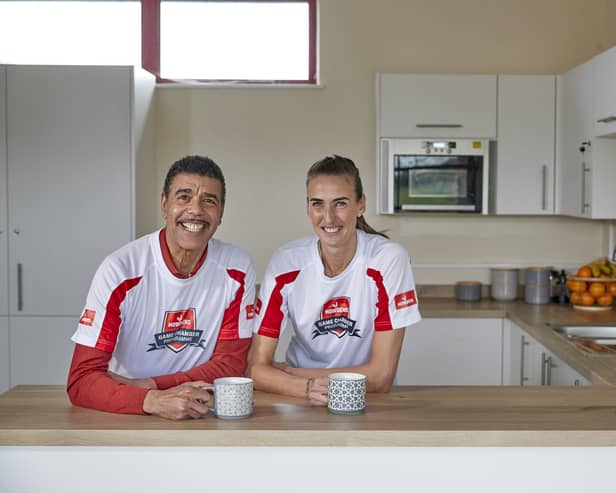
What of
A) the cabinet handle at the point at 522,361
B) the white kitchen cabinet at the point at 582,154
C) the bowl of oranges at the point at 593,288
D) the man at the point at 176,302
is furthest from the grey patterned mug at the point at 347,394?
the bowl of oranges at the point at 593,288

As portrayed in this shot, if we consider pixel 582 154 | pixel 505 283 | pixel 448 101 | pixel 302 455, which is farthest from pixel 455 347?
pixel 302 455

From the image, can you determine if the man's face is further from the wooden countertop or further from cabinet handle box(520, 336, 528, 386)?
cabinet handle box(520, 336, 528, 386)

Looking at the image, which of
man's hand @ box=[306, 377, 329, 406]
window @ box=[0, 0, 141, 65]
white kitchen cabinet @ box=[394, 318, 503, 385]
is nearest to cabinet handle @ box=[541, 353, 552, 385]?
white kitchen cabinet @ box=[394, 318, 503, 385]

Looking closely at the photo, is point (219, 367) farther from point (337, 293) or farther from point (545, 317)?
point (545, 317)

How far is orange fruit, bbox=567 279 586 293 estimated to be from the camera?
4.34 m

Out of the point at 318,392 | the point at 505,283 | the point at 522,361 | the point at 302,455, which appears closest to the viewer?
the point at 302,455

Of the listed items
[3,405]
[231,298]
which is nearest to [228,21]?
[231,298]

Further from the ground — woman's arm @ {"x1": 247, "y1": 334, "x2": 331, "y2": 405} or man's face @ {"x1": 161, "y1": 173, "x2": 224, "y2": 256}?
man's face @ {"x1": 161, "y1": 173, "x2": 224, "y2": 256}

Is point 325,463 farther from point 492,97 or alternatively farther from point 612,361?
point 492,97

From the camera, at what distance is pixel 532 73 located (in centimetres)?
479

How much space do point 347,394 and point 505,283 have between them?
300 cm

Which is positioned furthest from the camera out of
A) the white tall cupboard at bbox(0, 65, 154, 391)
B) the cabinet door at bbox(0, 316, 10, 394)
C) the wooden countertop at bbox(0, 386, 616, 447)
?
the cabinet door at bbox(0, 316, 10, 394)

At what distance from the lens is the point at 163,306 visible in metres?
2.33

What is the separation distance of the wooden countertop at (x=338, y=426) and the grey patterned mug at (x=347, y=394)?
0.07 ft
